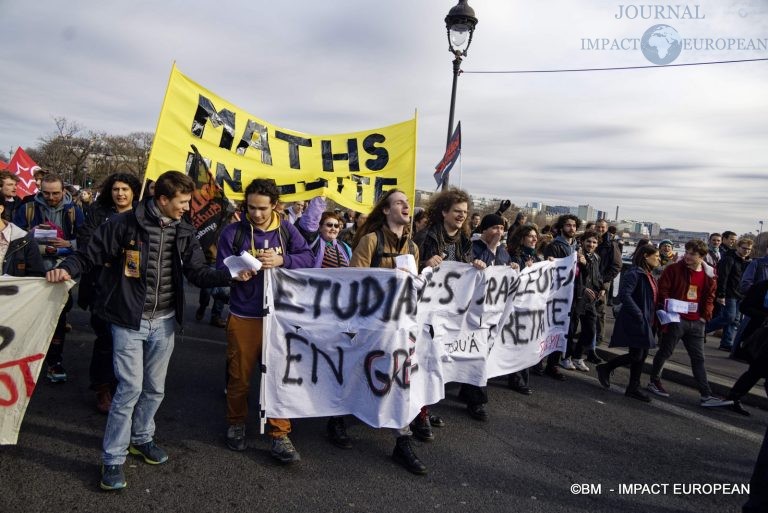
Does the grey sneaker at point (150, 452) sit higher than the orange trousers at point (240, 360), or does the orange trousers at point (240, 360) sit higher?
the orange trousers at point (240, 360)

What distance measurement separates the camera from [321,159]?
16.9 feet

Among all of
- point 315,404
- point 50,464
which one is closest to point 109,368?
point 50,464

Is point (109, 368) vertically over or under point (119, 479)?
over

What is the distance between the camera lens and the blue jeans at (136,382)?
9.54 feet

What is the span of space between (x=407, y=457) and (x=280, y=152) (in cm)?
324

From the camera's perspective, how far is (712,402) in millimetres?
5180

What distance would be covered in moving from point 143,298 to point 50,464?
1.26 meters

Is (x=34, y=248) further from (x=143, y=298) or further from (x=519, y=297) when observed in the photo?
(x=519, y=297)

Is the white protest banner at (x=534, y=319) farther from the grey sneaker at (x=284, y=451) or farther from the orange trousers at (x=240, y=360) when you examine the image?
the orange trousers at (x=240, y=360)

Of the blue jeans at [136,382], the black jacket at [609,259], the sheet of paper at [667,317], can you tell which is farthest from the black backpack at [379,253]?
the black jacket at [609,259]

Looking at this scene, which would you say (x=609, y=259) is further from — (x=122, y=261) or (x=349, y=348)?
(x=122, y=261)

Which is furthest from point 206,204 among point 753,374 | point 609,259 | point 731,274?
point 731,274

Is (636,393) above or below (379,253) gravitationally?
below

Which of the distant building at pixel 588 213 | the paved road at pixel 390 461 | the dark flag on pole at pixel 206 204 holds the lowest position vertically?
the paved road at pixel 390 461
